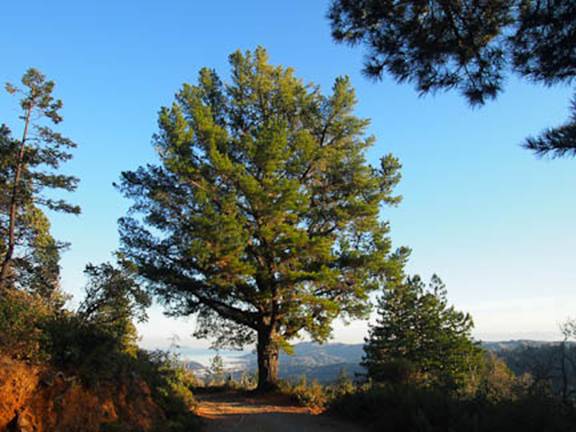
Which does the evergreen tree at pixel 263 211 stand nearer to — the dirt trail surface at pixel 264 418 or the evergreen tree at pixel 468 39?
the dirt trail surface at pixel 264 418

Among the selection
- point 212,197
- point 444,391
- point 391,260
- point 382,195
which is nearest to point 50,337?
point 212,197

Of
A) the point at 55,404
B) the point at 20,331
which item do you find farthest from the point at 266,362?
the point at 20,331

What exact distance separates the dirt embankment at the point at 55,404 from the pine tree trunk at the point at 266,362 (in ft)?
24.5

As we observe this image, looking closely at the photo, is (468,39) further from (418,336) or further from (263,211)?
(418,336)

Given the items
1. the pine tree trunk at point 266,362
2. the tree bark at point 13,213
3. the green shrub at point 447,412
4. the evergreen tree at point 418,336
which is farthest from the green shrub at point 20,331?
the evergreen tree at point 418,336

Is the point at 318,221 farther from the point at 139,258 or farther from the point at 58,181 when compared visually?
the point at 58,181

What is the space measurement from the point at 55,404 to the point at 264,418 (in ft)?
17.9

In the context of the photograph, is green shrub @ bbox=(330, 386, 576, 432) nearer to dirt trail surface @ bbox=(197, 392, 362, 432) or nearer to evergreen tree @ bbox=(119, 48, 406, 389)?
dirt trail surface @ bbox=(197, 392, 362, 432)

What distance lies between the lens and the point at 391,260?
1463cm

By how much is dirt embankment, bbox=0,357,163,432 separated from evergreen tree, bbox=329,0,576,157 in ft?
25.3

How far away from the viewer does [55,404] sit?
19.3 feet

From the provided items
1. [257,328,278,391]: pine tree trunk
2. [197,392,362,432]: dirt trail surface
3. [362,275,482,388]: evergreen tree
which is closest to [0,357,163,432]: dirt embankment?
[197,392,362,432]: dirt trail surface

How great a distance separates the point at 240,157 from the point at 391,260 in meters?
7.12

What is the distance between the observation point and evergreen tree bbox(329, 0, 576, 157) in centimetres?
632
